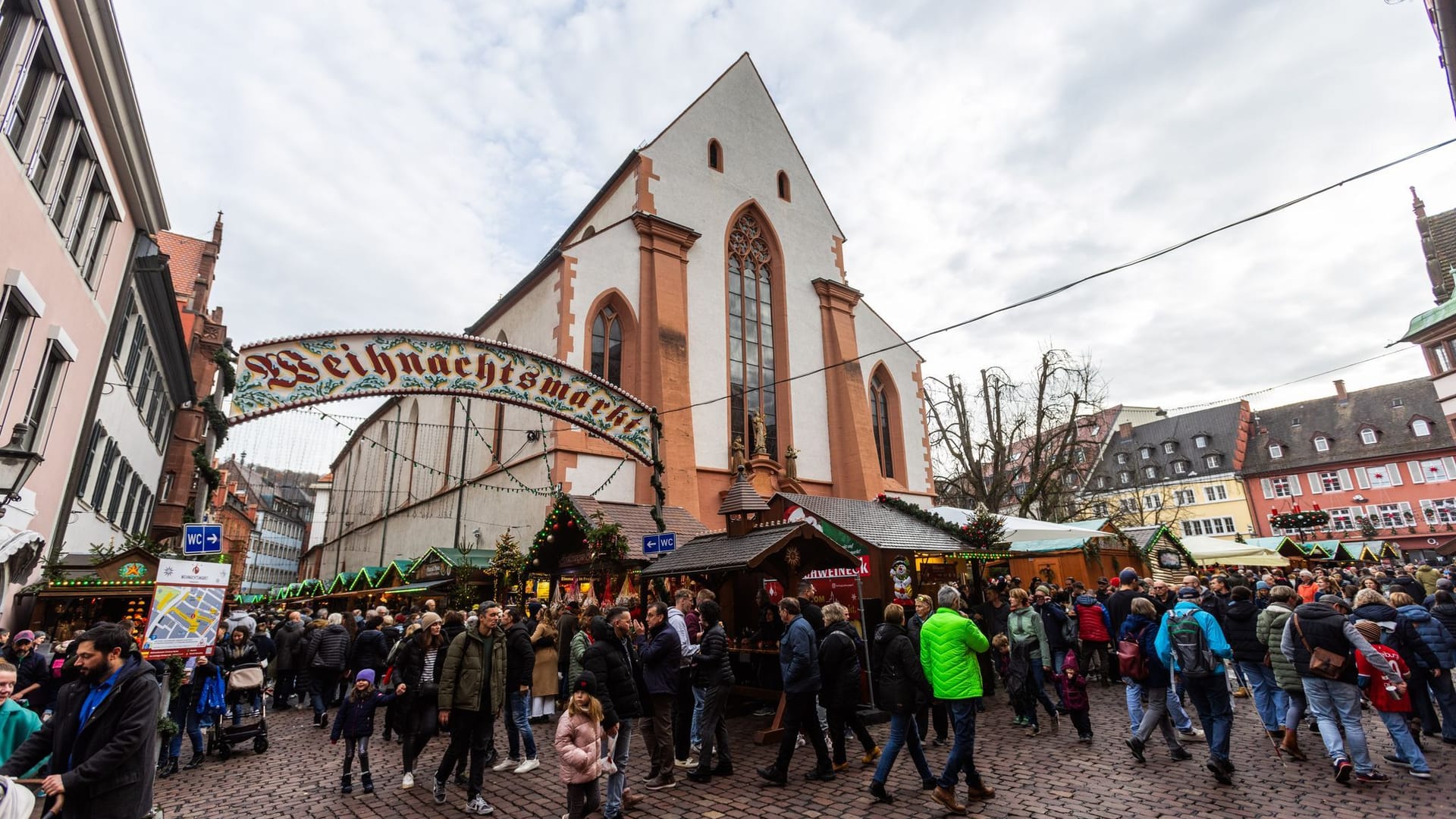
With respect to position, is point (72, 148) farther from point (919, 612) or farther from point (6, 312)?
point (919, 612)

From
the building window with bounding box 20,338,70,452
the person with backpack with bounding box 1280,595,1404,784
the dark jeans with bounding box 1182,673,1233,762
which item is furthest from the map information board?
the person with backpack with bounding box 1280,595,1404,784

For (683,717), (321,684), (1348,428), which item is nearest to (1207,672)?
(683,717)

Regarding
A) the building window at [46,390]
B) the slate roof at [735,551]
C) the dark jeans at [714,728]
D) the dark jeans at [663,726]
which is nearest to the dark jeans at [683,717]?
the dark jeans at [714,728]

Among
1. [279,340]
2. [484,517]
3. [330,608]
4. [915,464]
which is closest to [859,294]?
[915,464]

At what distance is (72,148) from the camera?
376 inches

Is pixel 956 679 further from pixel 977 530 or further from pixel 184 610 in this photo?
pixel 184 610

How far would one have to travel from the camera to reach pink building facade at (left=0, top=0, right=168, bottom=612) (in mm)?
7984

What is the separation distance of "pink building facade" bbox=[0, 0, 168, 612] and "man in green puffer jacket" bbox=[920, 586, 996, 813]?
9.79m

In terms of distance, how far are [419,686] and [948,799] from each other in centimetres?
499

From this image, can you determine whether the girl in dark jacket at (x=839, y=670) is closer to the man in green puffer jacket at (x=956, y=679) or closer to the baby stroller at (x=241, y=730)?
the man in green puffer jacket at (x=956, y=679)

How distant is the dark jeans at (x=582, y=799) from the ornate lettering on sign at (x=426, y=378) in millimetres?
8378

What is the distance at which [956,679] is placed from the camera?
233 inches

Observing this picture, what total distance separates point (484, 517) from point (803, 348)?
1220 centimetres

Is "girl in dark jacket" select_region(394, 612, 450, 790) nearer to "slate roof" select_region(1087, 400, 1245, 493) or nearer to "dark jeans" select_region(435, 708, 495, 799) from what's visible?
"dark jeans" select_region(435, 708, 495, 799)
